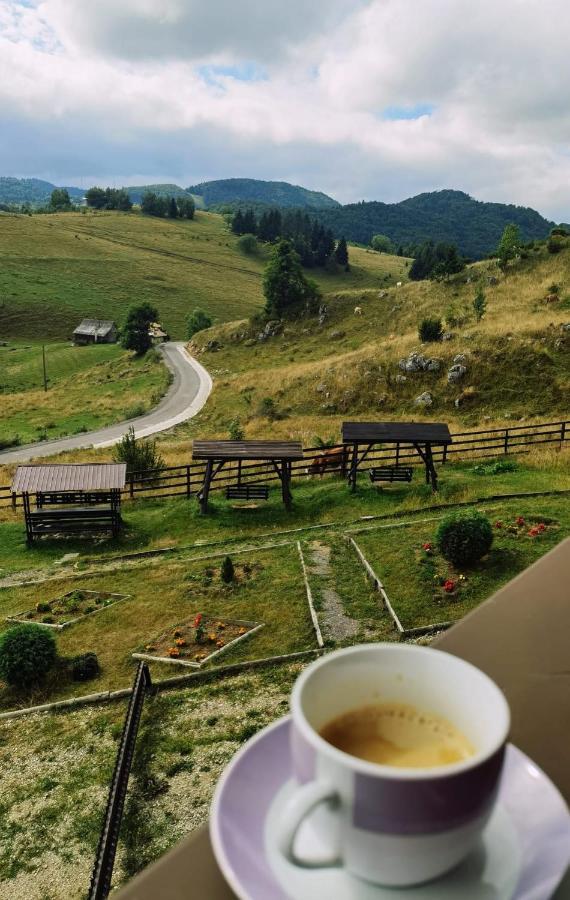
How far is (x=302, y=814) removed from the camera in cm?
101

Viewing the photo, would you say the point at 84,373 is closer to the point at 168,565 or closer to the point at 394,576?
the point at 168,565

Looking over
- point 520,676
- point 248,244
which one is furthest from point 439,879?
point 248,244

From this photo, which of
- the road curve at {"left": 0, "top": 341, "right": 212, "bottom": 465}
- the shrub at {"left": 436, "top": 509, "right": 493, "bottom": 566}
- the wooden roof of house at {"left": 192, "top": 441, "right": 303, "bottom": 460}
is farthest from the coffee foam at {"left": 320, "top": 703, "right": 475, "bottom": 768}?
the road curve at {"left": 0, "top": 341, "right": 212, "bottom": 465}

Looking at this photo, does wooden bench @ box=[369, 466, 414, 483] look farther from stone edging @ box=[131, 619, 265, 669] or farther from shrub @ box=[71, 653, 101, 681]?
shrub @ box=[71, 653, 101, 681]

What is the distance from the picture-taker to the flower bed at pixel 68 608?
14.6 m

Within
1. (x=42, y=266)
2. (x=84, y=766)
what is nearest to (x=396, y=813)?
(x=84, y=766)

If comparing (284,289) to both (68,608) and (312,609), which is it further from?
(312,609)

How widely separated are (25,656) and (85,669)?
1.10 m

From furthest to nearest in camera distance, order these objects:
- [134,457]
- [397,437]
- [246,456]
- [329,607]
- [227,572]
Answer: [134,457] < [397,437] < [246,456] < [227,572] < [329,607]

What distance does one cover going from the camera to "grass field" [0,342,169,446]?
51.4 meters

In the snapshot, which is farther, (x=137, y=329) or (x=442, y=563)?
(x=137, y=329)

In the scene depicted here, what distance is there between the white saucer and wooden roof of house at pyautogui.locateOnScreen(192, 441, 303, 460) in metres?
19.9

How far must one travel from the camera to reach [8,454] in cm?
4128

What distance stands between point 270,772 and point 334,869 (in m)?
0.20
